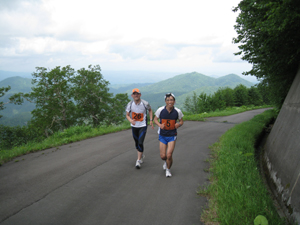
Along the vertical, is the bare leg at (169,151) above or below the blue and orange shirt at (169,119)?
below

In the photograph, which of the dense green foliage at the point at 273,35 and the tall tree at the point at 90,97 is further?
the tall tree at the point at 90,97

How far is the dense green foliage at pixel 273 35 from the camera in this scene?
584 centimetres

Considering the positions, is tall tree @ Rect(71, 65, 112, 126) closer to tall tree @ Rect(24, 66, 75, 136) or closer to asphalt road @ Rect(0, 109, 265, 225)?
tall tree @ Rect(24, 66, 75, 136)

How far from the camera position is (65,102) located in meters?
33.8

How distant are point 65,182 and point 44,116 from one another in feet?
101

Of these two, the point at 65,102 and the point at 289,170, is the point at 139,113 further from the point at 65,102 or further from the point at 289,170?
the point at 65,102

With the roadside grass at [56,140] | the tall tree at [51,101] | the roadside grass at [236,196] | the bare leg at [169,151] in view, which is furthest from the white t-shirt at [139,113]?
the tall tree at [51,101]

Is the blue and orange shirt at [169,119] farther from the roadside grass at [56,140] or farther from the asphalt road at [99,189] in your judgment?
the roadside grass at [56,140]

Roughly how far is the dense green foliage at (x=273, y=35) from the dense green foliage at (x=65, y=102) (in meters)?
23.6

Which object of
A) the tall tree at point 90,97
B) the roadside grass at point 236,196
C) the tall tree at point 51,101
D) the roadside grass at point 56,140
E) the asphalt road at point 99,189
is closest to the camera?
the roadside grass at point 236,196

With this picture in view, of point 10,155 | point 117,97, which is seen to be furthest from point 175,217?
point 117,97

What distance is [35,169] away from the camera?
561cm

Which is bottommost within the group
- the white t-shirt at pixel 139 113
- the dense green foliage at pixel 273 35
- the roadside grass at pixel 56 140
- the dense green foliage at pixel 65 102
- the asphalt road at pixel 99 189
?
the dense green foliage at pixel 65 102

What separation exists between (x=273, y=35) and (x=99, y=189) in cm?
784
